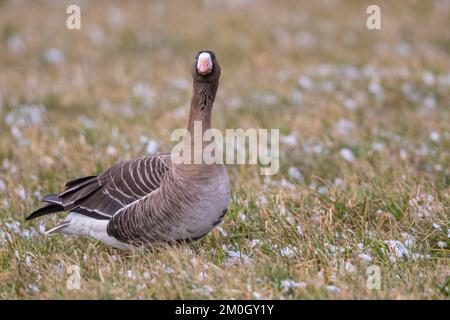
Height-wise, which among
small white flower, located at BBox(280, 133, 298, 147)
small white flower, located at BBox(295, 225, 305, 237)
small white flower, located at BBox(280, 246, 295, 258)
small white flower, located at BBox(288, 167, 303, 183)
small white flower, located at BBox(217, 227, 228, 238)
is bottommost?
small white flower, located at BBox(280, 246, 295, 258)

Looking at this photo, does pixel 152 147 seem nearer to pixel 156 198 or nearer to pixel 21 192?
pixel 21 192

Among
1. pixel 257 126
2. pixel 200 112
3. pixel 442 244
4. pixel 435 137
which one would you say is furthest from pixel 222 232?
pixel 257 126

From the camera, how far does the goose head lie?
5477mm

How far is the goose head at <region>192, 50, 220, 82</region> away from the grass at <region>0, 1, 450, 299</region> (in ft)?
4.09

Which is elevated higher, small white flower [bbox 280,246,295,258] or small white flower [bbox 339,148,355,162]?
small white flower [bbox 339,148,355,162]

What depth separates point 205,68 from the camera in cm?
548

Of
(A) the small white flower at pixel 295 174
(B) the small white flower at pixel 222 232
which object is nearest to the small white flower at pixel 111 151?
(A) the small white flower at pixel 295 174

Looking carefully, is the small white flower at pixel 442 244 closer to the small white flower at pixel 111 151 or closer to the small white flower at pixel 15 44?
the small white flower at pixel 111 151

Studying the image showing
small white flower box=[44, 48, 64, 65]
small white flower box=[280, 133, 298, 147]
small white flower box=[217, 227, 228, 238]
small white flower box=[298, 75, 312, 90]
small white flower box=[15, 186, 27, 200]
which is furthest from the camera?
small white flower box=[44, 48, 64, 65]

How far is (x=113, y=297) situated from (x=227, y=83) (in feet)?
23.8

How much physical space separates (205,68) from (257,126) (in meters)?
4.04

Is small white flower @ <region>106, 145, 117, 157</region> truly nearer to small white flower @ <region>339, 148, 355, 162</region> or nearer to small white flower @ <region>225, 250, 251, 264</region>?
small white flower @ <region>339, 148, 355, 162</region>

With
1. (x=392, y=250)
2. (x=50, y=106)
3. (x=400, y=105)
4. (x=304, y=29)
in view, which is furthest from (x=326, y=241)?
(x=304, y=29)

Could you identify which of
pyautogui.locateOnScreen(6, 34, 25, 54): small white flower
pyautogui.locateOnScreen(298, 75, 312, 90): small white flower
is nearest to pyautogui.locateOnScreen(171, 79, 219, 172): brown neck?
pyautogui.locateOnScreen(298, 75, 312, 90): small white flower
